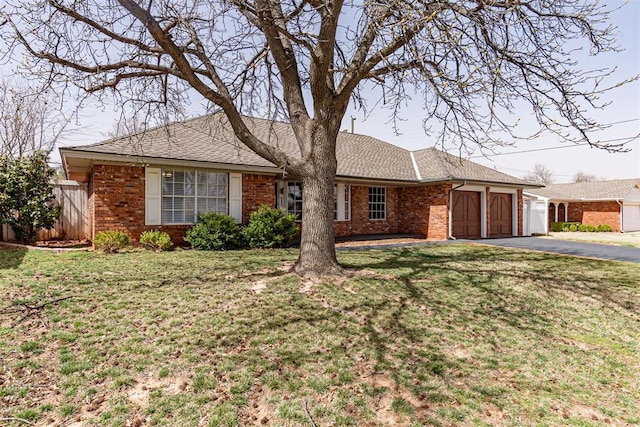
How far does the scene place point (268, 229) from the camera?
10.7 metres

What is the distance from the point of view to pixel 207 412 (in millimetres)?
2691

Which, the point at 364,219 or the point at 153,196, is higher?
the point at 153,196

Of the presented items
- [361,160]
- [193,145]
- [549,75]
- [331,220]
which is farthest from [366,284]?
[361,160]

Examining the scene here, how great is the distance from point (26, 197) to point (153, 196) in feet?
13.4

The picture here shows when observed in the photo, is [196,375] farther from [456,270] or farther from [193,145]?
[193,145]

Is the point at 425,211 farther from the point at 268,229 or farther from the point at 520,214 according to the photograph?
the point at 268,229

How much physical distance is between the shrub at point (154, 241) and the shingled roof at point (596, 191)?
24.8 meters

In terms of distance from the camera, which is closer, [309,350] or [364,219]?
[309,350]

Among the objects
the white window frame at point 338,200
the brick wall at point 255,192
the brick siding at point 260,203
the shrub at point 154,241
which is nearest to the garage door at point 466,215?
the brick siding at point 260,203

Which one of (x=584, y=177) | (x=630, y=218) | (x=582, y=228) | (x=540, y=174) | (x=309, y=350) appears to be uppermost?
(x=540, y=174)

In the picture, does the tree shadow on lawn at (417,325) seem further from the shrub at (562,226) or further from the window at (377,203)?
the shrub at (562,226)

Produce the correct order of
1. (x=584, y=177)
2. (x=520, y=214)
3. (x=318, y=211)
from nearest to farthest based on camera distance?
(x=318, y=211) < (x=520, y=214) < (x=584, y=177)

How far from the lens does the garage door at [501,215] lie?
16.2 meters

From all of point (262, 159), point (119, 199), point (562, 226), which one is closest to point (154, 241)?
point (119, 199)
